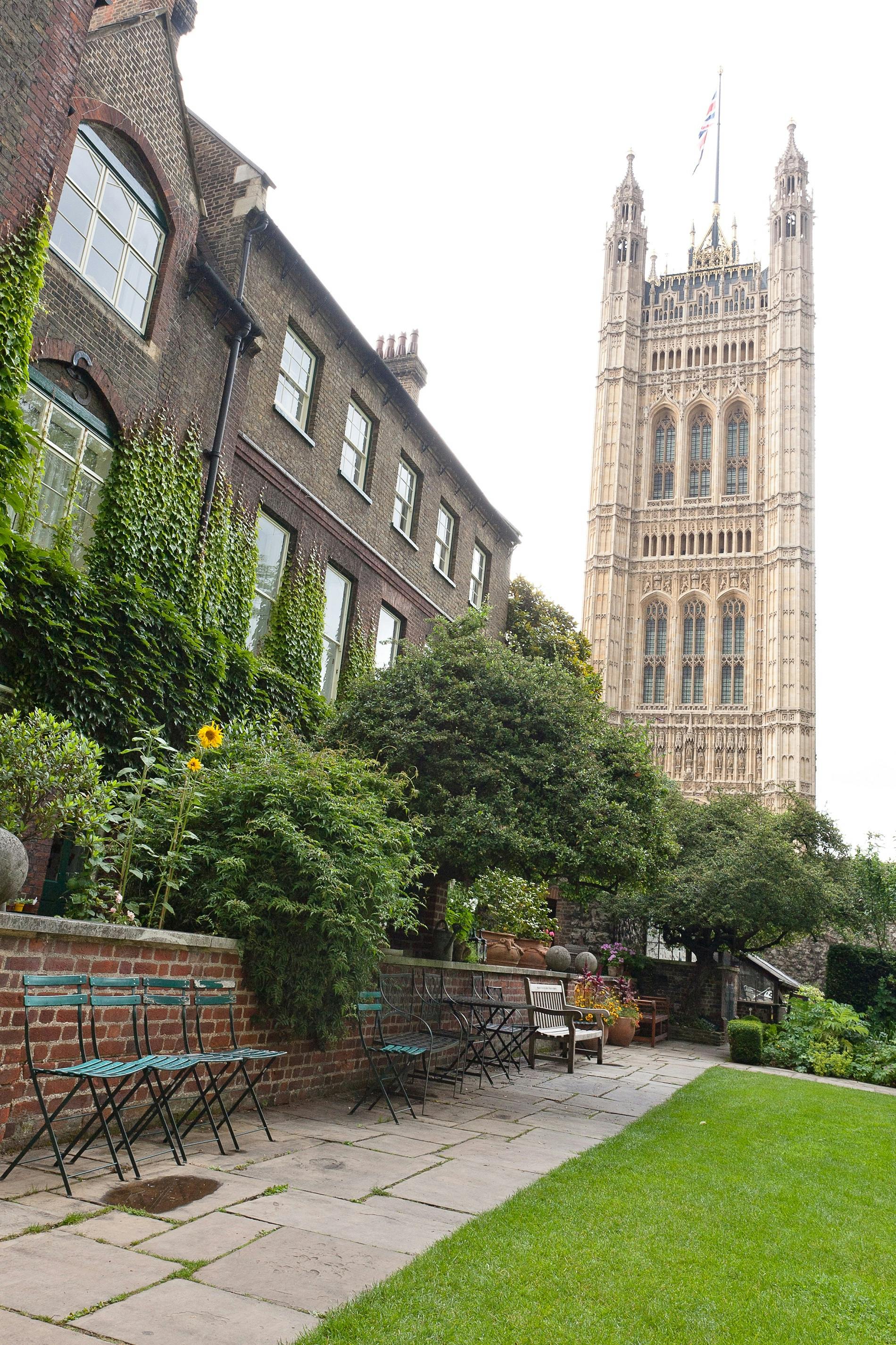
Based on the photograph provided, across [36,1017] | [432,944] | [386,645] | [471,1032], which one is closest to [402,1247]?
[36,1017]

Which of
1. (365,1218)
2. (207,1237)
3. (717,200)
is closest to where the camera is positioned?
(207,1237)

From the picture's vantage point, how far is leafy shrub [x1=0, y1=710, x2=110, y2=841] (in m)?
6.62

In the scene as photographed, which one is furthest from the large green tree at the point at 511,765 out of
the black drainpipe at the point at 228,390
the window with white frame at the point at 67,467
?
the window with white frame at the point at 67,467

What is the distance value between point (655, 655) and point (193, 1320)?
217ft

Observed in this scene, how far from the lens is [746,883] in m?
20.9

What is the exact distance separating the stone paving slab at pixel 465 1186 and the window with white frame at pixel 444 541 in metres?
14.1

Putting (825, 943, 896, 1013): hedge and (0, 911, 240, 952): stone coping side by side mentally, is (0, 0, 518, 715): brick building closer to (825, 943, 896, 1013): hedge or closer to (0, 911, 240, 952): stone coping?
(0, 911, 240, 952): stone coping

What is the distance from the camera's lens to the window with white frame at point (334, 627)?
15.1 m

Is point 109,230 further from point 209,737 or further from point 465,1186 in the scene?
point 465,1186

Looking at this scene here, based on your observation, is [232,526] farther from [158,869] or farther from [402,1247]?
[402,1247]

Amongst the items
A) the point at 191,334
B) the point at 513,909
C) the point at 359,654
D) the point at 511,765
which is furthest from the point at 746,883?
the point at 191,334

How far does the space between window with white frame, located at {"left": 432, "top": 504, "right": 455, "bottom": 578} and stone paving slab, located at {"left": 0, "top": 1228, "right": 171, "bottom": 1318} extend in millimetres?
15982

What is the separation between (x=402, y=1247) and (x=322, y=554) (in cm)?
1175

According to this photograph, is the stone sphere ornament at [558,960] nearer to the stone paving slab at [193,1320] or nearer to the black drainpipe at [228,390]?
the black drainpipe at [228,390]
